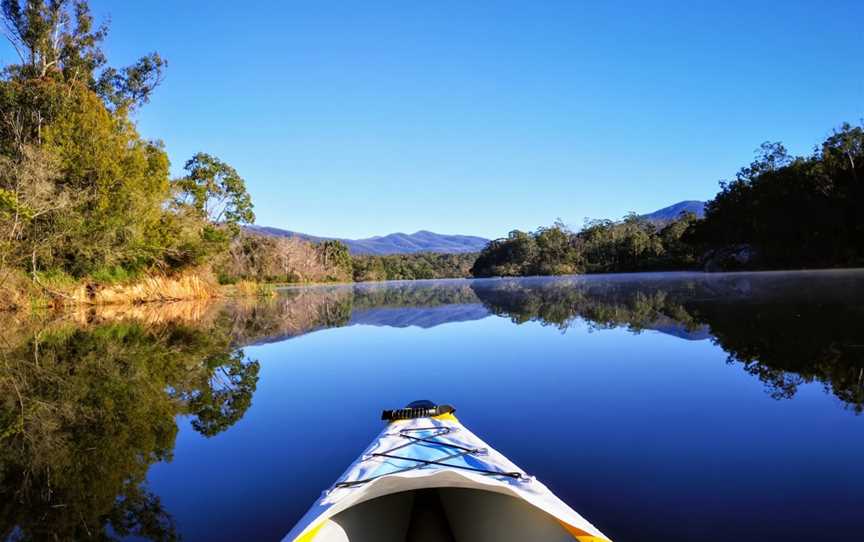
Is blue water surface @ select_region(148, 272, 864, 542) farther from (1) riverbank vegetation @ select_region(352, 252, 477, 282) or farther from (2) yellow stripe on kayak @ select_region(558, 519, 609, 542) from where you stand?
(1) riverbank vegetation @ select_region(352, 252, 477, 282)

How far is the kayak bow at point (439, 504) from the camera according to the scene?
1.97 m

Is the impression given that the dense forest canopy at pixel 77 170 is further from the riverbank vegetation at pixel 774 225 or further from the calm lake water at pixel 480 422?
the riverbank vegetation at pixel 774 225

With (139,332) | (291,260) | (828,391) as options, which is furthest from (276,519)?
(291,260)

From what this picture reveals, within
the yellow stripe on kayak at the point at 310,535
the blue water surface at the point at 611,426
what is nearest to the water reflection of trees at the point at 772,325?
the blue water surface at the point at 611,426

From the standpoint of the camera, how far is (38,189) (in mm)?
14570

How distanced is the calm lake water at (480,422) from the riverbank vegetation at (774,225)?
2863cm

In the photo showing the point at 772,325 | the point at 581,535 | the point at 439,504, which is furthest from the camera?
the point at 772,325

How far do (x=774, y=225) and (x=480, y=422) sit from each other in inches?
1575

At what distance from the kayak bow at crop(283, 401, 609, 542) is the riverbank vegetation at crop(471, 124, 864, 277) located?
37234 mm

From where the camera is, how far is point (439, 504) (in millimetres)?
2605

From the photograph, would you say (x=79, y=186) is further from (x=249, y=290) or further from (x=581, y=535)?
(x=581, y=535)

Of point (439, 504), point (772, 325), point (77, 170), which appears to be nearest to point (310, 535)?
point (439, 504)

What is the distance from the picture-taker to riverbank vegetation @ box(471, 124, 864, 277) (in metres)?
31.7

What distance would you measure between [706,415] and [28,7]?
2785cm
